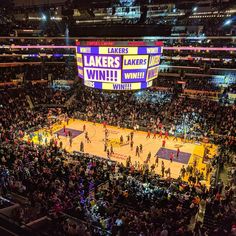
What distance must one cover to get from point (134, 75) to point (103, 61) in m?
2.20

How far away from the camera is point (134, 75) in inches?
669

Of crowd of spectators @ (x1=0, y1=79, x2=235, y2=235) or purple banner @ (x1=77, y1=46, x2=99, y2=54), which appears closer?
crowd of spectators @ (x1=0, y1=79, x2=235, y2=235)

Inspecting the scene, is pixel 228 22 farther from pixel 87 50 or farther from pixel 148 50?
pixel 87 50

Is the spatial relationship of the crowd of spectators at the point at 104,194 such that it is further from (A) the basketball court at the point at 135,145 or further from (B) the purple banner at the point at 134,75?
(B) the purple banner at the point at 134,75

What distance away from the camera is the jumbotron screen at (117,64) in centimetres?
1593

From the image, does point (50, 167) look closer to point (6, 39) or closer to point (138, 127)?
point (138, 127)

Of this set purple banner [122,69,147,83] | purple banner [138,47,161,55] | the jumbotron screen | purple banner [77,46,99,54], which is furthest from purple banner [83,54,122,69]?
purple banner [138,47,161,55]

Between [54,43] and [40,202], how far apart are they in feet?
129

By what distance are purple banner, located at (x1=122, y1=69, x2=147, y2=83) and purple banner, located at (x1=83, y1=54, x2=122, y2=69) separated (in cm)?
69

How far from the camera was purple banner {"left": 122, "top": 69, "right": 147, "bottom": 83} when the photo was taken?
16.6 meters

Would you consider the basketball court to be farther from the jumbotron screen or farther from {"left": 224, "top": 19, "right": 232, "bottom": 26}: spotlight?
{"left": 224, "top": 19, "right": 232, "bottom": 26}: spotlight

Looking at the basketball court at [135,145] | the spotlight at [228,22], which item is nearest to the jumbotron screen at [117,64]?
the basketball court at [135,145]

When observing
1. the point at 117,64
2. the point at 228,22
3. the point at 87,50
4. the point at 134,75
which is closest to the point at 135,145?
the point at 134,75

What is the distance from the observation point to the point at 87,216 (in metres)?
10.6
